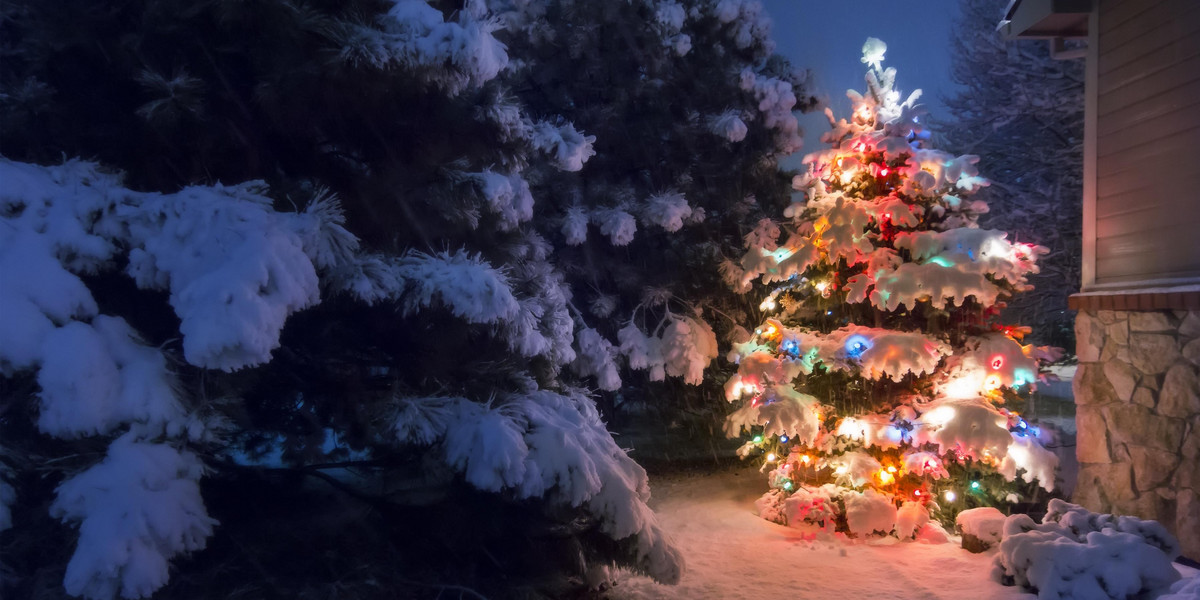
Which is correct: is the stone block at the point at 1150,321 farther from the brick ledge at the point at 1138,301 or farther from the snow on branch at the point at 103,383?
the snow on branch at the point at 103,383

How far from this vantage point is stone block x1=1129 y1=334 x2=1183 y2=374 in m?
4.77

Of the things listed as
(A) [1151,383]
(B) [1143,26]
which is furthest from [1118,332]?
(B) [1143,26]

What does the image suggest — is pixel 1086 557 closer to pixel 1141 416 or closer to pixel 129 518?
pixel 1141 416

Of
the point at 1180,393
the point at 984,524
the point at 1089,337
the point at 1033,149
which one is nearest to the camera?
the point at 1180,393

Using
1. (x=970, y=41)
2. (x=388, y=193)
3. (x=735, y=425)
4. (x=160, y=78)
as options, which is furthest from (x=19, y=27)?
(x=970, y=41)

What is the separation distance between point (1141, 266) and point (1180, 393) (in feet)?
3.29

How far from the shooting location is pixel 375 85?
3.52m

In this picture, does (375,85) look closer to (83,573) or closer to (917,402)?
(83,573)

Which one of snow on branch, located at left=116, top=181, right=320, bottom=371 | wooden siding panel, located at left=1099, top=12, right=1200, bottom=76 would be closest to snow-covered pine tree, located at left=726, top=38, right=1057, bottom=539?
wooden siding panel, located at left=1099, top=12, right=1200, bottom=76

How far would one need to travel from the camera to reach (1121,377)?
16.9 feet

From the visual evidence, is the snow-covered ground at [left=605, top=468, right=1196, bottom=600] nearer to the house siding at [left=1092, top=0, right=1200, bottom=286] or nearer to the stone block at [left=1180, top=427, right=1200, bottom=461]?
the stone block at [left=1180, top=427, right=1200, bottom=461]

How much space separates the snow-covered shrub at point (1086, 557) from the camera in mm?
3730

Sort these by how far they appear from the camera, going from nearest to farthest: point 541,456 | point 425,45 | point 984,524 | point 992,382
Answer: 1. point 541,456
2. point 425,45
3. point 984,524
4. point 992,382

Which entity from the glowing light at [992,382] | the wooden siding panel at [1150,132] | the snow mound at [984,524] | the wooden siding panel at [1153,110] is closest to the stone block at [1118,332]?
the glowing light at [992,382]
